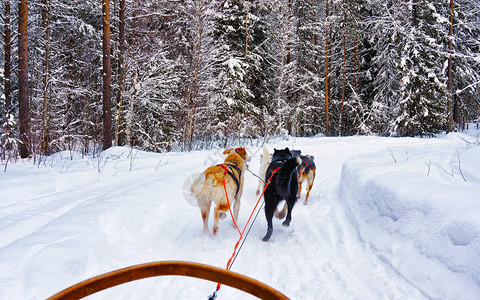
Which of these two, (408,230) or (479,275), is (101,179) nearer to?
(408,230)

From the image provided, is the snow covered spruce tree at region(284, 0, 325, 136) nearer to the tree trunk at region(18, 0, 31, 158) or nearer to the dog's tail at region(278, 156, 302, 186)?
the tree trunk at region(18, 0, 31, 158)

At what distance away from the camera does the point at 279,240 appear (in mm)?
3473

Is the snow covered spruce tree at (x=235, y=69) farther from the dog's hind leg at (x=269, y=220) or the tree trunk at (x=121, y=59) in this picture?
the dog's hind leg at (x=269, y=220)

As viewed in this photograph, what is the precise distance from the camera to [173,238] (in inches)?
135

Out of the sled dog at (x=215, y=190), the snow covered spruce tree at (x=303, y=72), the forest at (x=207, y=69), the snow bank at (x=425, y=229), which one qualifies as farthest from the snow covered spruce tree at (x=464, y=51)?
the sled dog at (x=215, y=190)

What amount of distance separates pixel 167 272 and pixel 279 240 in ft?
8.68

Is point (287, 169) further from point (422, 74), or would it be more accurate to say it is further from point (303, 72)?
point (303, 72)

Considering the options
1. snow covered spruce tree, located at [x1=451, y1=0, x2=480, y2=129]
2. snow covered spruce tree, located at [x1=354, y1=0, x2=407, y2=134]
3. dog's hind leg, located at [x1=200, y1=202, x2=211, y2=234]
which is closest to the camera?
dog's hind leg, located at [x1=200, y1=202, x2=211, y2=234]

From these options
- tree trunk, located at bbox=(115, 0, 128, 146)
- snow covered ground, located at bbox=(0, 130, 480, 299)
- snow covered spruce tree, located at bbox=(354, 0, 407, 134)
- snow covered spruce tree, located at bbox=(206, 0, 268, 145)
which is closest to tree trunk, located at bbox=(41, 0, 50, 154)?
tree trunk, located at bbox=(115, 0, 128, 146)

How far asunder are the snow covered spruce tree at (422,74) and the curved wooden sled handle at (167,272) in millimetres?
18338

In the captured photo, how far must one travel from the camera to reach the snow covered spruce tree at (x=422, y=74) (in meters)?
15.3

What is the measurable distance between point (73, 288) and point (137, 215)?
294 centimetres

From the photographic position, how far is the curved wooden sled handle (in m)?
0.91

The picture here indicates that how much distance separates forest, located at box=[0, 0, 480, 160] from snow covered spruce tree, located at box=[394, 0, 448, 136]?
77 millimetres
